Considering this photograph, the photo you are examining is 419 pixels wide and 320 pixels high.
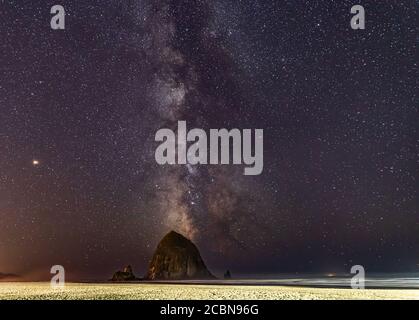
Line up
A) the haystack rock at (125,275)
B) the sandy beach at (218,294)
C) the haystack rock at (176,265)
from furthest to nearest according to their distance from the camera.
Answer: the haystack rock at (176,265), the haystack rock at (125,275), the sandy beach at (218,294)

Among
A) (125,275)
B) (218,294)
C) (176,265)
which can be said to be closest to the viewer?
(218,294)

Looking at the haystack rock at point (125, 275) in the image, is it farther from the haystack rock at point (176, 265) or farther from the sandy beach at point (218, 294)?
the sandy beach at point (218, 294)

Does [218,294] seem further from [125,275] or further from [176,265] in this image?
[176,265]

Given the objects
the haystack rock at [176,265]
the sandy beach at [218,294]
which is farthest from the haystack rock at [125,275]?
the sandy beach at [218,294]

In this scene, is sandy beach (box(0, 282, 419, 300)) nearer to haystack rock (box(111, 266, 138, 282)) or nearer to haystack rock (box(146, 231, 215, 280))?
haystack rock (box(111, 266, 138, 282))

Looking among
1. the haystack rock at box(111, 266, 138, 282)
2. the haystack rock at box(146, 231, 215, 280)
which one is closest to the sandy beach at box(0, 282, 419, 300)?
the haystack rock at box(111, 266, 138, 282)

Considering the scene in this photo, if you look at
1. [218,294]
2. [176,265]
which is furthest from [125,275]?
[218,294]

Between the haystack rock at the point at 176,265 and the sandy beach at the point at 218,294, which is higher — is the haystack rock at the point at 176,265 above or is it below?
below

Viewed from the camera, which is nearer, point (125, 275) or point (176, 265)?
point (125, 275)

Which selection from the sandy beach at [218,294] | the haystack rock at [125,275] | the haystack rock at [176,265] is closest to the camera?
the sandy beach at [218,294]
